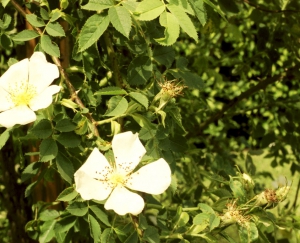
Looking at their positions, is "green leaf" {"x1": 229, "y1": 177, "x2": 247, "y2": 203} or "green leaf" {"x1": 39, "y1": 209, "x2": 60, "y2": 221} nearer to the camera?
"green leaf" {"x1": 229, "y1": 177, "x2": 247, "y2": 203}

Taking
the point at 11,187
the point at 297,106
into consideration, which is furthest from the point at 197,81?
the point at 11,187

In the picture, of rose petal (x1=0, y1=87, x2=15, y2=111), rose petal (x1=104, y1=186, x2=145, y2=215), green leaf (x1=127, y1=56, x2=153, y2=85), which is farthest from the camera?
green leaf (x1=127, y1=56, x2=153, y2=85)

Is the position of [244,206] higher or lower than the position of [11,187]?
higher

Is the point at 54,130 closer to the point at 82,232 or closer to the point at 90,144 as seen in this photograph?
the point at 90,144

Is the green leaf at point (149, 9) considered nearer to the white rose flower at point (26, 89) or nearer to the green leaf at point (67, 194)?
the white rose flower at point (26, 89)

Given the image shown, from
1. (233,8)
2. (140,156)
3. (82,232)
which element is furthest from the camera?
(233,8)

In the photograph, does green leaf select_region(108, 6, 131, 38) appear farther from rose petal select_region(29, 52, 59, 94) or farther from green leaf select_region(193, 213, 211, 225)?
green leaf select_region(193, 213, 211, 225)

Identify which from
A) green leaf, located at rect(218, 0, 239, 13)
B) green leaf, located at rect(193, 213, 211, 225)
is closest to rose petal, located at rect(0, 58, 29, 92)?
green leaf, located at rect(193, 213, 211, 225)

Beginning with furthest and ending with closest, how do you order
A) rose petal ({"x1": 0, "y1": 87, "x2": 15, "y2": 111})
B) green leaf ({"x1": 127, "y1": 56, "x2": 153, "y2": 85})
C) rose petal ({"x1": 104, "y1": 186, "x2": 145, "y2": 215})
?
green leaf ({"x1": 127, "y1": 56, "x2": 153, "y2": 85}) → rose petal ({"x1": 0, "y1": 87, "x2": 15, "y2": 111}) → rose petal ({"x1": 104, "y1": 186, "x2": 145, "y2": 215})
